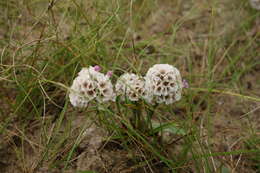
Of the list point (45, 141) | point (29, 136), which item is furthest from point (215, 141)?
point (29, 136)

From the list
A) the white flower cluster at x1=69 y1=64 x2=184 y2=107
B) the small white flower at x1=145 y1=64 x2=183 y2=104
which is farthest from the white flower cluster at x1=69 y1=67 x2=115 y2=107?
the small white flower at x1=145 y1=64 x2=183 y2=104

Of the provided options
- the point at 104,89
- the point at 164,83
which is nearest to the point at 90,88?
the point at 104,89

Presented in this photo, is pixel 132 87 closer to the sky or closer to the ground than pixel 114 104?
closer to the sky

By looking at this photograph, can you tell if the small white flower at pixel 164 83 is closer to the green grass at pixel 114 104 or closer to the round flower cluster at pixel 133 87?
the round flower cluster at pixel 133 87

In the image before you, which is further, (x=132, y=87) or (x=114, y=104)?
(x=114, y=104)

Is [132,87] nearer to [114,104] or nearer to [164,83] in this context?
Answer: [164,83]

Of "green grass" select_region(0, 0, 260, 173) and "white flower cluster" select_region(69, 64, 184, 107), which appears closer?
"white flower cluster" select_region(69, 64, 184, 107)

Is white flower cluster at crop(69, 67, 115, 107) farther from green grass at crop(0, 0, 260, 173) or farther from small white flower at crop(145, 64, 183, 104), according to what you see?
small white flower at crop(145, 64, 183, 104)

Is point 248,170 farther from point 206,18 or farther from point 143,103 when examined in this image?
point 206,18
